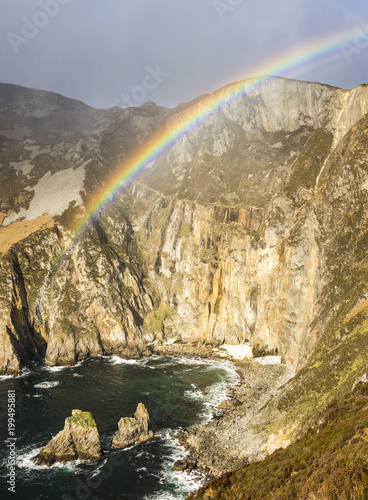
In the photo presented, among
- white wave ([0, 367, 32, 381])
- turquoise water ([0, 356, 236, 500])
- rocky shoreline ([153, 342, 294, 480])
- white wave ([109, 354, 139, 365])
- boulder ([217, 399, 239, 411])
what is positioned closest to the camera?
turquoise water ([0, 356, 236, 500])

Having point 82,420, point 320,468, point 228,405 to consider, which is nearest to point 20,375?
point 82,420

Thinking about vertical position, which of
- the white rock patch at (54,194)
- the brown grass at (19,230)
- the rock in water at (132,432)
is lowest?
the rock in water at (132,432)

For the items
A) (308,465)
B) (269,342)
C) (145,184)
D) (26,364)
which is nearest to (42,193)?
(145,184)

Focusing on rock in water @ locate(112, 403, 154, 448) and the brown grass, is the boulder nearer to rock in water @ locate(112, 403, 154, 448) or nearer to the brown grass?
rock in water @ locate(112, 403, 154, 448)

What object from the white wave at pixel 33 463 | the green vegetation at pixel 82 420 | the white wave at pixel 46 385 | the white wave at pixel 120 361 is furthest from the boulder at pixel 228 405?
the white wave at pixel 46 385

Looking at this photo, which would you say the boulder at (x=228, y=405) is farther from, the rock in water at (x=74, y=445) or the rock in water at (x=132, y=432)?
the rock in water at (x=74, y=445)

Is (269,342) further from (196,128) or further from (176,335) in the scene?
(196,128)

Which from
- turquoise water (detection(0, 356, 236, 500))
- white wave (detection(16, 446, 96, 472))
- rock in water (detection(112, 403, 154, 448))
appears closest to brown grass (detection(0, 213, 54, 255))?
turquoise water (detection(0, 356, 236, 500))
